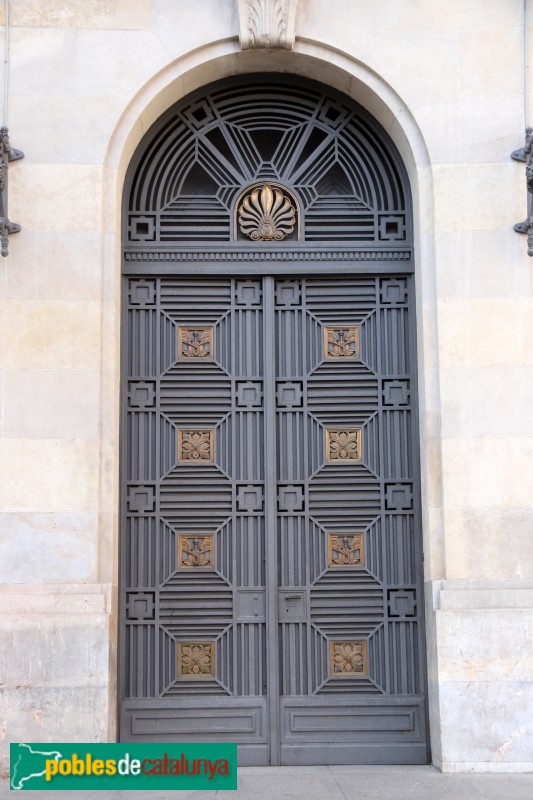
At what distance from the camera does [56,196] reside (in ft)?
36.7

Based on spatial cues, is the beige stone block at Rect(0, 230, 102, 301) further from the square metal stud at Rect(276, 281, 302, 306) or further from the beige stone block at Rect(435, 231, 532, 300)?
the beige stone block at Rect(435, 231, 532, 300)

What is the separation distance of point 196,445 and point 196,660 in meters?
2.10

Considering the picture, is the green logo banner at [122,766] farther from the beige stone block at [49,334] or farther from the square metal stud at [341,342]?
the square metal stud at [341,342]

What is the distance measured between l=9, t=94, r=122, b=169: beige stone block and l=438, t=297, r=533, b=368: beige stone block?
3.72m

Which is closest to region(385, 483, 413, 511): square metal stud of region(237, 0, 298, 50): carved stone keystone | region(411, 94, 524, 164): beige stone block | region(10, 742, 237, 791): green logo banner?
region(10, 742, 237, 791): green logo banner

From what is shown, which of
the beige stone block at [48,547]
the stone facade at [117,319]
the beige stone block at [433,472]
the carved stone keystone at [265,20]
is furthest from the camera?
the carved stone keystone at [265,20]

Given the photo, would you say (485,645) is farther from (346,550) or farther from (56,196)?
(56,196)

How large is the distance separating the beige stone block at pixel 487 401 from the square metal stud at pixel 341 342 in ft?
3.63

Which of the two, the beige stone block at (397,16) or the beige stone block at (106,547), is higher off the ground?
the beige stone block at (397,16)

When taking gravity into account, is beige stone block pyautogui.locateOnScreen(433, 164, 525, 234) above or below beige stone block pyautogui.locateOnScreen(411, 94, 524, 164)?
below

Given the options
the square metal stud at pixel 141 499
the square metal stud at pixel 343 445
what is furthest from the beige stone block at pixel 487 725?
the square metal stud at pixel 141 499

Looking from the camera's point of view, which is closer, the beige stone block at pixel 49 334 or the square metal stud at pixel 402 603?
the beige stone block at pixel 49 334

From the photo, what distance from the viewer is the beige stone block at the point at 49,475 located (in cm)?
1070

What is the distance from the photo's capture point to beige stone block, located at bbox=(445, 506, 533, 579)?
35.0 ft
